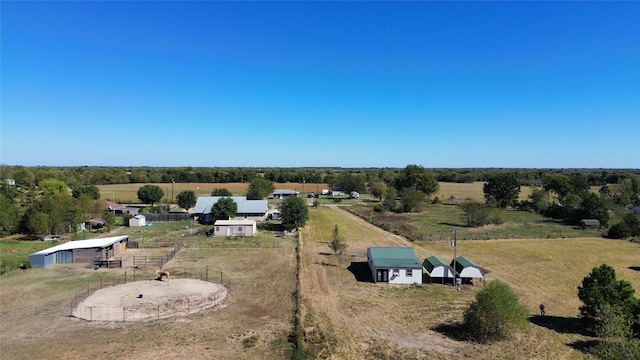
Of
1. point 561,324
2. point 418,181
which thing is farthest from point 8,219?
point 418,181

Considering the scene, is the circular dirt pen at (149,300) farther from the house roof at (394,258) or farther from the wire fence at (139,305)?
the house roof at (394,258)

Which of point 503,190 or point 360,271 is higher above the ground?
point 503,190

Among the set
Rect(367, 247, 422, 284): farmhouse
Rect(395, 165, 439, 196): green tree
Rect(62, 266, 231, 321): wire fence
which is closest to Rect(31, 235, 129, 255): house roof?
Rect(62, 266, 231, 321): wire fence

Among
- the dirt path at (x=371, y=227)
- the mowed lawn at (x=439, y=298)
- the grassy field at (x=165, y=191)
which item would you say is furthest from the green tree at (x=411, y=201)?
the grassy field at (x=165, y=191)

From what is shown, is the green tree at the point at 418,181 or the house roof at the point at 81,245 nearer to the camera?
the house roof at the point at 81,245

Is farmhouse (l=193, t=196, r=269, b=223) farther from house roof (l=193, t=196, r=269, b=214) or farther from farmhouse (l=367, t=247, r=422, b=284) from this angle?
farmhouse (l=367, t=247, r=422, b=284)

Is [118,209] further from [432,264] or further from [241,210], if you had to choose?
[432,264]
